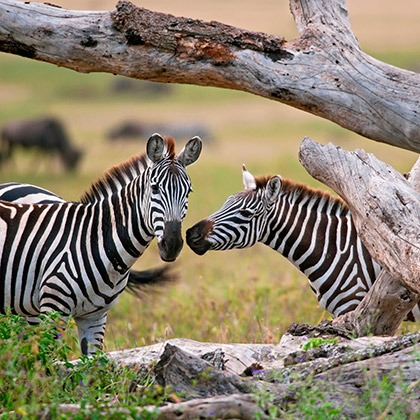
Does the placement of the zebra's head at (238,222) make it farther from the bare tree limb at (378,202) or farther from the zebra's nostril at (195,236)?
the bare tree limb at (378,202)

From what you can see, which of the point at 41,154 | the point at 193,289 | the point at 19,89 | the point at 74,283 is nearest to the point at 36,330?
the point at 74,283

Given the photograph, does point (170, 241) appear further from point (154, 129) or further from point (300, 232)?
point (154, 129)

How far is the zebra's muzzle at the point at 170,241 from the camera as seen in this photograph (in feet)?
18.8

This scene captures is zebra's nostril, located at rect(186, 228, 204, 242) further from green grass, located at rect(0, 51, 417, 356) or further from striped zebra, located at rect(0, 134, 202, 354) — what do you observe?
green grass, located at rect(0, 51, 417, 356)

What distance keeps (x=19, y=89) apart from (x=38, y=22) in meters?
35.1

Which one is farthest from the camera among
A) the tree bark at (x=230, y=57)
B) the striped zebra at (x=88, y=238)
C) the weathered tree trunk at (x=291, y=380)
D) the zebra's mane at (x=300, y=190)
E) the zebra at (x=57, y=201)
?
the zebra at (x=57, y=201)

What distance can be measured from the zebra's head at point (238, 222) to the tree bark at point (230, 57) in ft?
5.13

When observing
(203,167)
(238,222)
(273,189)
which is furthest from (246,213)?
(203,167)

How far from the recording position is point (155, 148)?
6.02 metres

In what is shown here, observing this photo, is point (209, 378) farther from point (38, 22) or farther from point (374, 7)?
point (374, 7)

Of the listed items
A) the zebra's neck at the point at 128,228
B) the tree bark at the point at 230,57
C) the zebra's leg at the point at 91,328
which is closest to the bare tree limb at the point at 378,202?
the tree bark at the point at 230,57

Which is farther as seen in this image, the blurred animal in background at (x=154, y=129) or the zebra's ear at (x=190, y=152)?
the blurred animal in background at (x=154, y=129)

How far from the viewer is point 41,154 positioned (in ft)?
84.3

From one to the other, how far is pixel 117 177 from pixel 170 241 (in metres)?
0.90
